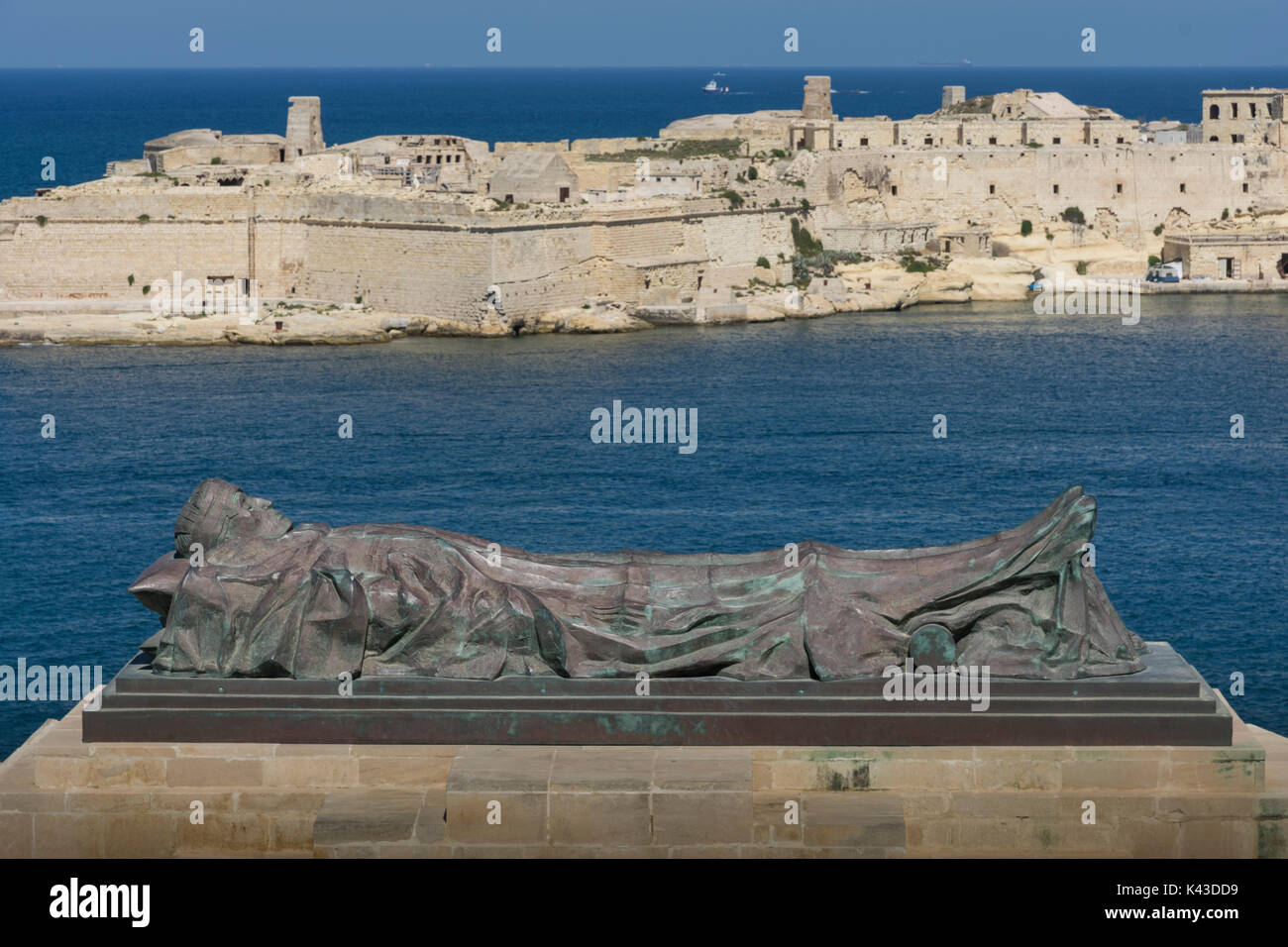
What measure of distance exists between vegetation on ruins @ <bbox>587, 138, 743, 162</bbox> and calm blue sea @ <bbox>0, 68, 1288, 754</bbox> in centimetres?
934

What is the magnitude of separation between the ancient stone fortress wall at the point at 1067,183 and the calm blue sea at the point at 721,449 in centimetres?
536

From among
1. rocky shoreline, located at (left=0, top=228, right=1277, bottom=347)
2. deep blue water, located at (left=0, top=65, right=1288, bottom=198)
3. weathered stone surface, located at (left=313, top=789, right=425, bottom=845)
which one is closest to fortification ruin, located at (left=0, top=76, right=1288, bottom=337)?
Result: rocky shoreline, located at (left=0, top=228, right=1277, bottom=347)

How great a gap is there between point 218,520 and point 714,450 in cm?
2320

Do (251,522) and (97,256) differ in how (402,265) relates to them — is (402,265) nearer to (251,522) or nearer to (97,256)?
(97,256)

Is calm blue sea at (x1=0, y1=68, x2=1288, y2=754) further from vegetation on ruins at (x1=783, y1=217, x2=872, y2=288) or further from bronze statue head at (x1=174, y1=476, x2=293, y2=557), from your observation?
bronze statue head at (x1=174, y1=476, x2=293, y2=557)

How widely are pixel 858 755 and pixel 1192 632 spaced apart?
35.8ft

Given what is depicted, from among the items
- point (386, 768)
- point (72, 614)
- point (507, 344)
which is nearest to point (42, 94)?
point (507, 344)

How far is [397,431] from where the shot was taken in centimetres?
3584

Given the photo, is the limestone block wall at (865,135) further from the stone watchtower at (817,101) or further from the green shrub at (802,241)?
the stone watchtower at (817,101)

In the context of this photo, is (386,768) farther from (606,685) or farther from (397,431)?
(397,431)

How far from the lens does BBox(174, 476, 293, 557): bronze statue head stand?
10727 mm

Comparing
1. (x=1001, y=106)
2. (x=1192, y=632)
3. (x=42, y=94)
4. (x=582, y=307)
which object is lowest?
(x=1192, y=632)

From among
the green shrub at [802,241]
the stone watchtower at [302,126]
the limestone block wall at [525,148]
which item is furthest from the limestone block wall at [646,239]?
the stone watchtower at [302,126]

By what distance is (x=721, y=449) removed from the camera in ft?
111
